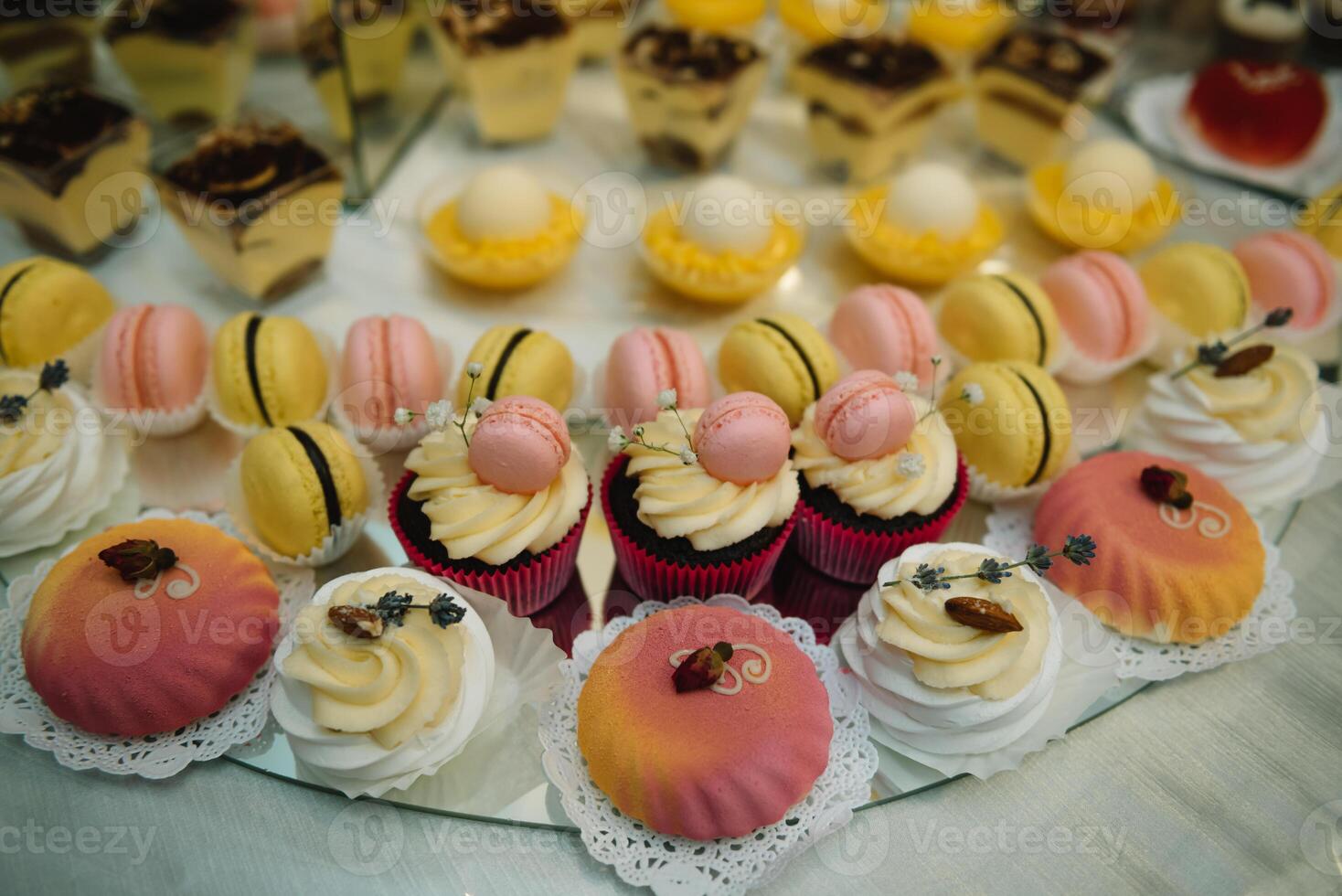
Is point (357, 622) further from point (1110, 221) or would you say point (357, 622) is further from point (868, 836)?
point (1110, 221)

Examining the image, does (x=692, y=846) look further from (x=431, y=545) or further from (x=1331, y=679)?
(x=1331, y=679)

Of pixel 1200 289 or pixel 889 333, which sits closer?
pixel 889 333

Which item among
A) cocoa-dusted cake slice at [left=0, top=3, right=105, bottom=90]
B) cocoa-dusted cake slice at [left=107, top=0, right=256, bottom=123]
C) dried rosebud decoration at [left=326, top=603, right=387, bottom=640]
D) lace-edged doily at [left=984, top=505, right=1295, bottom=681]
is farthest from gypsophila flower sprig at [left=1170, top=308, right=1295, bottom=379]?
cocoa-dusted cake slice at [left=0, top=3, right=105, bottom=90]

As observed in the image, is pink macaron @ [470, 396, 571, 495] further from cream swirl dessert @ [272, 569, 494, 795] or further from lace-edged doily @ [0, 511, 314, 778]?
lace-edged doily @ [0, 511, 314, 778]

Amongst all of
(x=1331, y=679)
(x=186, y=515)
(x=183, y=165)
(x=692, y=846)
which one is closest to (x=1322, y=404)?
(x=1331, y=679)

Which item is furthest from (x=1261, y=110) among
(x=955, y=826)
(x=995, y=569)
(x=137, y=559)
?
(x=137, y=559)

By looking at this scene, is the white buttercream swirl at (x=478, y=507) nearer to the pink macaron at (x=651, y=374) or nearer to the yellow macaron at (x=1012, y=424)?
the pink macaron at (x=651, y=374)
